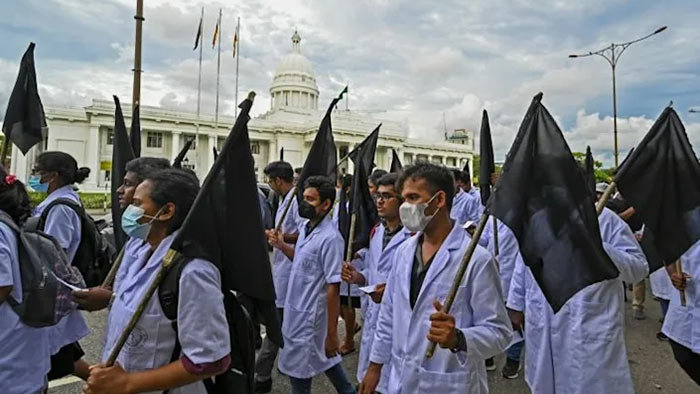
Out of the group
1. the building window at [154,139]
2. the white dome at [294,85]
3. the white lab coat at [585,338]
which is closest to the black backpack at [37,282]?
the white lab coat at [585,338]

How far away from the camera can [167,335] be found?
1.73m

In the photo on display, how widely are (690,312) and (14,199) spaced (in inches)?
166

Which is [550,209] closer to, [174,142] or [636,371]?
[636,371]

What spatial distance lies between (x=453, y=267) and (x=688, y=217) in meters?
1.80

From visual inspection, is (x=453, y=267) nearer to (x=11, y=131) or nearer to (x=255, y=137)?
(x=11, y=131)

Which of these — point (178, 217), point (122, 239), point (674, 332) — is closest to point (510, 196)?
point (178, 217)

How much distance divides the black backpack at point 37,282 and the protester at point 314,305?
1714mm

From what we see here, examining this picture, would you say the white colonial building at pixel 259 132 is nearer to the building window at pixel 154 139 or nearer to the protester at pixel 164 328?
the building window at pixel 154 139

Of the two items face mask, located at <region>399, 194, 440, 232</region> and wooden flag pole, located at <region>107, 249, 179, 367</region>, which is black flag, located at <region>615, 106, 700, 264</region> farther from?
wooden flag pole, located at <region>107, 249, 179, 367</region>

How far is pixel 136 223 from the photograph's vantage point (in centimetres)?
195

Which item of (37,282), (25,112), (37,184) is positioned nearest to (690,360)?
(37,282)

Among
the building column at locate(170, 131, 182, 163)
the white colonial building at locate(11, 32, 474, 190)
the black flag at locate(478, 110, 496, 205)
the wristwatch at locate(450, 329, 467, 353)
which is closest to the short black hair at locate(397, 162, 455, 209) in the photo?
the wristwatch at locate(450, 329, 467, 353)


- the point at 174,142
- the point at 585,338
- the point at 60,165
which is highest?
the point at 174,142

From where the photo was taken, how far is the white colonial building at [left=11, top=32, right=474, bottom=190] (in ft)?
146
